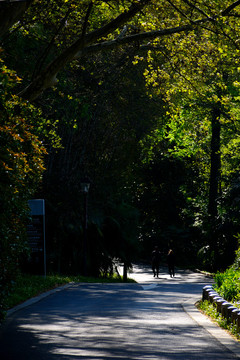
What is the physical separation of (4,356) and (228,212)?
83.8 ft

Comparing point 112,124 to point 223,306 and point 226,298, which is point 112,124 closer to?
point 226,298

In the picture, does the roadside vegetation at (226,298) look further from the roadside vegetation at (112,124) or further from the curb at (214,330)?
the roadside vegetation at (112,124)

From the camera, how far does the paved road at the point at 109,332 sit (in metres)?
8.71

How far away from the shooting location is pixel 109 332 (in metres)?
10.6

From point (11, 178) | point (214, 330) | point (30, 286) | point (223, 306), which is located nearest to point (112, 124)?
point (30, 286)

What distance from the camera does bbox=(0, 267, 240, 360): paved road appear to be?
8.71 meters

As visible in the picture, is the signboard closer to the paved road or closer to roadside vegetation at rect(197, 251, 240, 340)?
the paved road

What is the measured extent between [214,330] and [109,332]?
77.1 inches

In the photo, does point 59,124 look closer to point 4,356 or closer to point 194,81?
point 194,81

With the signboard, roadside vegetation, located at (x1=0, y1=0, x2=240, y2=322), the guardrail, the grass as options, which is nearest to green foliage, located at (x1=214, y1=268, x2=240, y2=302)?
the guardrail

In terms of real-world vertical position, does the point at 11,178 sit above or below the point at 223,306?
above

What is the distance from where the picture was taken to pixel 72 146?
29.9 metres

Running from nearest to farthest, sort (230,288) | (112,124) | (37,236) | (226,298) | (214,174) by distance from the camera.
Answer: (230,288), (226,298), (37,236), (112,124), (214,174)

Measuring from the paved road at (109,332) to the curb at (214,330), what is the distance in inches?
0.6
